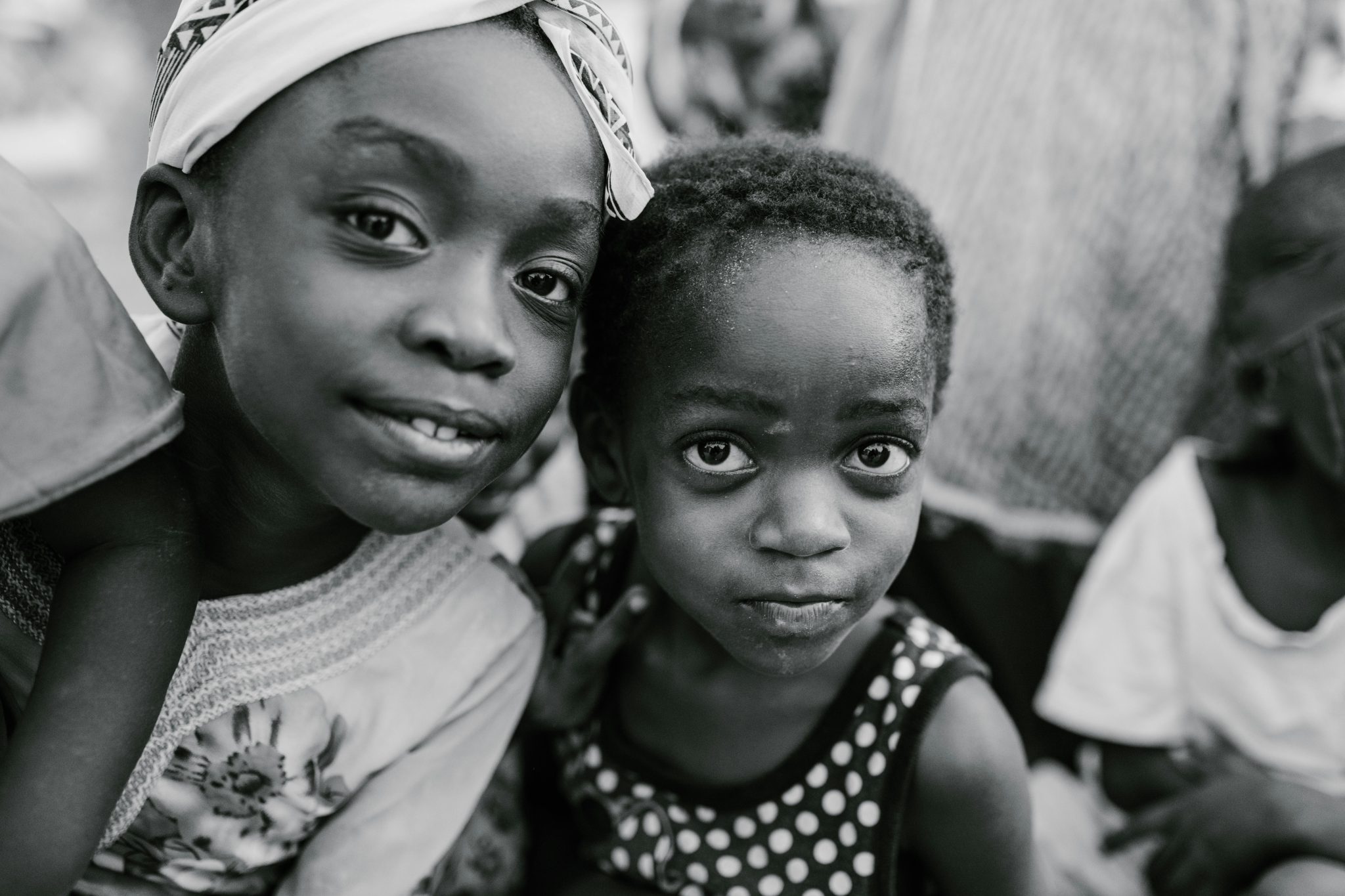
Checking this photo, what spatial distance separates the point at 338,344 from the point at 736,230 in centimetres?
45

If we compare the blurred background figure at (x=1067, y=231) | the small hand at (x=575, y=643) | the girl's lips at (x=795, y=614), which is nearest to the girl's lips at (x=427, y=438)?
the girl's lips at (x=795, y=614)

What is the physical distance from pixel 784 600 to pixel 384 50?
2.24 feet

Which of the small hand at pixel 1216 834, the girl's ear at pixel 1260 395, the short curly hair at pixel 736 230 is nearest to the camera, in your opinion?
the short curly hair at pixel 736 230

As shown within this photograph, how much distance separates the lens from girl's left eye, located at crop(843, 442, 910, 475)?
1.22 m

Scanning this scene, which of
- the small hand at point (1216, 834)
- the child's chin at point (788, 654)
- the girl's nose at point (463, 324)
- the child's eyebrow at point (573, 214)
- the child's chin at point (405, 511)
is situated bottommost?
the small hand at point (1216, 834)

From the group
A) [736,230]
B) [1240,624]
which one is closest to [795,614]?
[736,230]

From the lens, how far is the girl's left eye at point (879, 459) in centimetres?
122

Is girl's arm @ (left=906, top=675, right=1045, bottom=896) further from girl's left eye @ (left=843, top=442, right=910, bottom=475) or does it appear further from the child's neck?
the child's neck

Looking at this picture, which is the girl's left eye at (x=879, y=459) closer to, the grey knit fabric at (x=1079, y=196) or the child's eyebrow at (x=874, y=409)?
the child's eyebrow at (x=874, y=409)

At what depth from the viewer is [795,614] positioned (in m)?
1.20

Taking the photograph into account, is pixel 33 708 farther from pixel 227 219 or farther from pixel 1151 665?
pixel 1151 665

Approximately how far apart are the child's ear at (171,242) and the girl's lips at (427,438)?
23 centimetres

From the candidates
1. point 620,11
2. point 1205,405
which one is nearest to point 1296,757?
point 1205,405

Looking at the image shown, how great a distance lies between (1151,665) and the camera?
1.98 meters
